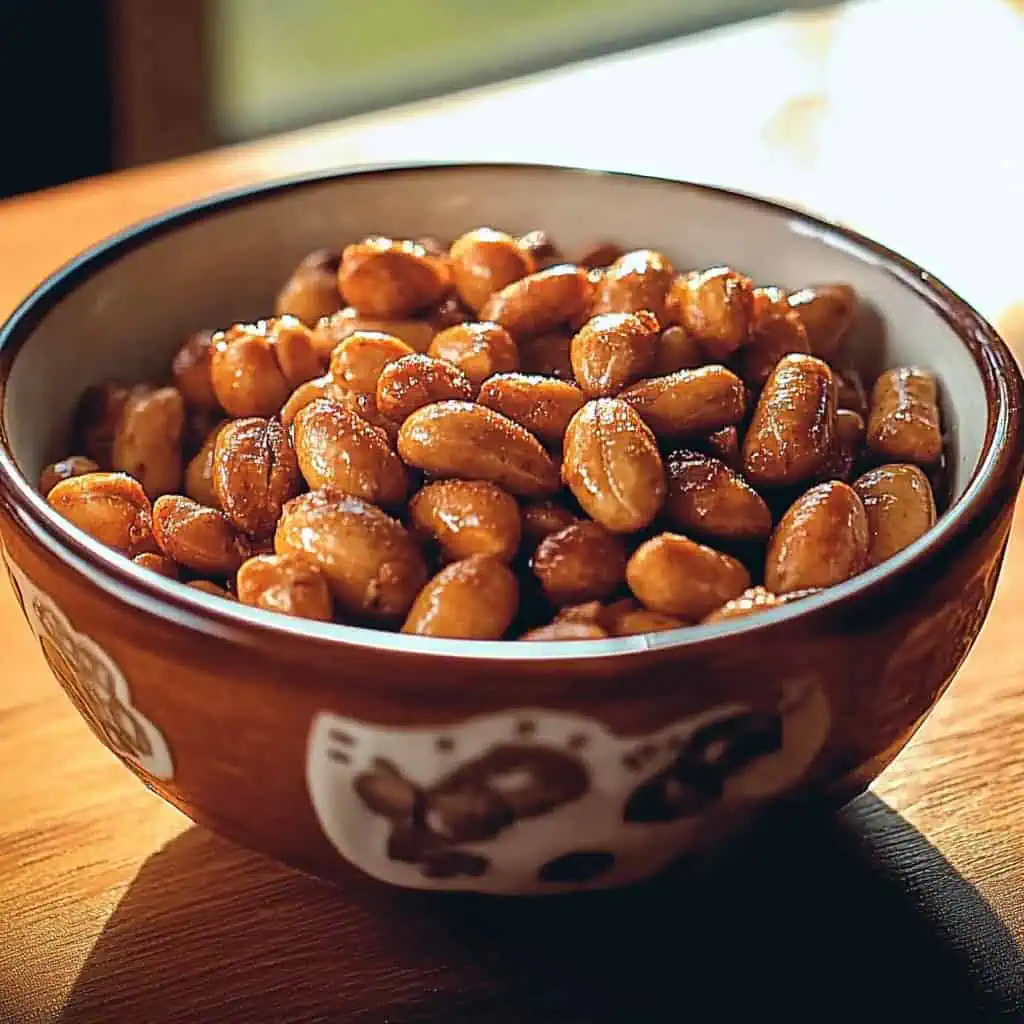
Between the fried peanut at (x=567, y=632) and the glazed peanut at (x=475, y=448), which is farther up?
the glazed peanut at (x=475, y=448)

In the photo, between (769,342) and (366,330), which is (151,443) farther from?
(769,342)

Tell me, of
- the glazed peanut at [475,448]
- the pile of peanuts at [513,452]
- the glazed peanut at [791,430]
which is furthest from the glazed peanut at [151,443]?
the glazed peanut at [791,430]

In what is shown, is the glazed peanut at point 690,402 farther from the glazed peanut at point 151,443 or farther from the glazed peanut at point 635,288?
the glazed peanut at point 151,443

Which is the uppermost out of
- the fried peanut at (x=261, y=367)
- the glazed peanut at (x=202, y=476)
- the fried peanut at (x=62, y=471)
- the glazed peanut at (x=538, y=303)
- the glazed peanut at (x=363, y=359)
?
Answer: the glazed peanut at (x=538, y=303)

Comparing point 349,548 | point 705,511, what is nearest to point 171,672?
point 349,548

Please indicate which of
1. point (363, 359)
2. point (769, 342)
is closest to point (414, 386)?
point (363, 359)

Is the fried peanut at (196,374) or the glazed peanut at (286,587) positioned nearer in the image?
the glazed peanut at (286,587)

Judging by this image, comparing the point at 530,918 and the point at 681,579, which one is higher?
the point at 681,579

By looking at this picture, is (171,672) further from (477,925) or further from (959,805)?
(959,805)
